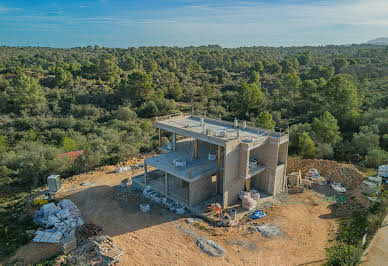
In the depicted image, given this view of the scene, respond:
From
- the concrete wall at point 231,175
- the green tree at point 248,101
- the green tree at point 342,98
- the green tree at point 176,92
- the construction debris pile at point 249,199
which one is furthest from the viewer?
the green tree at point 176,92

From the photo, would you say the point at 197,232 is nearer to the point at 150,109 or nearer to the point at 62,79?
the point at 150,109

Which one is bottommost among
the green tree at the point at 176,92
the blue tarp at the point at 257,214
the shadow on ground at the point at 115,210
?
the shadow on ground at the point at 115,210

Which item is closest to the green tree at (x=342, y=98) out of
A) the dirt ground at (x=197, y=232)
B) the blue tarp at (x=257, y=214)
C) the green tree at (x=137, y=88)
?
the dirt ground at (x=197, y=232)

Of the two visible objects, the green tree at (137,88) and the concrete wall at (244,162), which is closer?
the concrete wall at (244,162)

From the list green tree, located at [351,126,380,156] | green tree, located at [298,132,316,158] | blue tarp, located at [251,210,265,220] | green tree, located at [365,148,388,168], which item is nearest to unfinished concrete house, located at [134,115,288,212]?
blue tarp, located at [251,210,265,220]

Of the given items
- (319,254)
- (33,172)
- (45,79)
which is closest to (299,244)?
(319,254)

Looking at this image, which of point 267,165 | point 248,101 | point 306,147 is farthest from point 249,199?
point 248,101

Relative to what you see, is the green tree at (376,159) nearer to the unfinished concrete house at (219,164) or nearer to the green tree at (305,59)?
the unfinished concrete house at (219,164)

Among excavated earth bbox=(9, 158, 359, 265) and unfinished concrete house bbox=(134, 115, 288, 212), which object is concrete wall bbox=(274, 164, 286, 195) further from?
excavated earth bbox=(9, 158, 359, 265)
